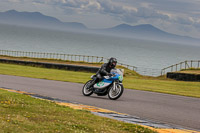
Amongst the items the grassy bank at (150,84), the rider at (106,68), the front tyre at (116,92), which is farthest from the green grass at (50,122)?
the grassy bank at (150,84)

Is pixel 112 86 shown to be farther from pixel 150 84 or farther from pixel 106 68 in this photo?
pixel 150 84

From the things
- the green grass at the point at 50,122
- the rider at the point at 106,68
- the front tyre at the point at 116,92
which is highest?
the rider at the point at 106,68

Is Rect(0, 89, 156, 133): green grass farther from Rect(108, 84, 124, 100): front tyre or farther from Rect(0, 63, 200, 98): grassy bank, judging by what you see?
Rect(0, 63, 200, 98): grassy bank

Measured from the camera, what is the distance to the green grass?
291 inches

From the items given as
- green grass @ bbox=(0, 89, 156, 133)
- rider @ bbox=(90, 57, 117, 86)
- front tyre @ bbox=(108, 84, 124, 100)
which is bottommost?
green grass @ bbox=(0, 89, 156, 133)

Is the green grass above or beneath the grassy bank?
beneath

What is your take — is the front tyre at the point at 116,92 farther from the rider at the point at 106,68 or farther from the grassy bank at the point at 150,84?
the grassy bank at the point at 150,84

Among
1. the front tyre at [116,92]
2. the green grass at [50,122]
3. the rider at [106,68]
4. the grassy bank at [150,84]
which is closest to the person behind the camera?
the green grass at [50,122]

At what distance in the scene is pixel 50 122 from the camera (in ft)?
27.0

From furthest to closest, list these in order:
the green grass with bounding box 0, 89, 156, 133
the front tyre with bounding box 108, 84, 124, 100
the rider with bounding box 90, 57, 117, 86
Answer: the rider with bounding box 90, 57, 117, 86
the front tyre with bounding box 108, 84, 124, 100
the green grass with bounding box 0, 89, 156, 133

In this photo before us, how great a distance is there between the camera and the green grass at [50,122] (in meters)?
7.40

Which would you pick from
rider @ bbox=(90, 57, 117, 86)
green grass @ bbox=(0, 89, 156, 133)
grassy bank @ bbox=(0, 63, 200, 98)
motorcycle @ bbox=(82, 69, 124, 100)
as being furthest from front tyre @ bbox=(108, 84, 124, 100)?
grassy bank @ bbox=(0, 63, 200, 98)

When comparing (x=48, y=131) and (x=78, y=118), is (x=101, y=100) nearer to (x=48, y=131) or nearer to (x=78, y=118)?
(x=78, y=118)

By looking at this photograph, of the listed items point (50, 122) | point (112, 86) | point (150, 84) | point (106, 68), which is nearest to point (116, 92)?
point (112, 86)
